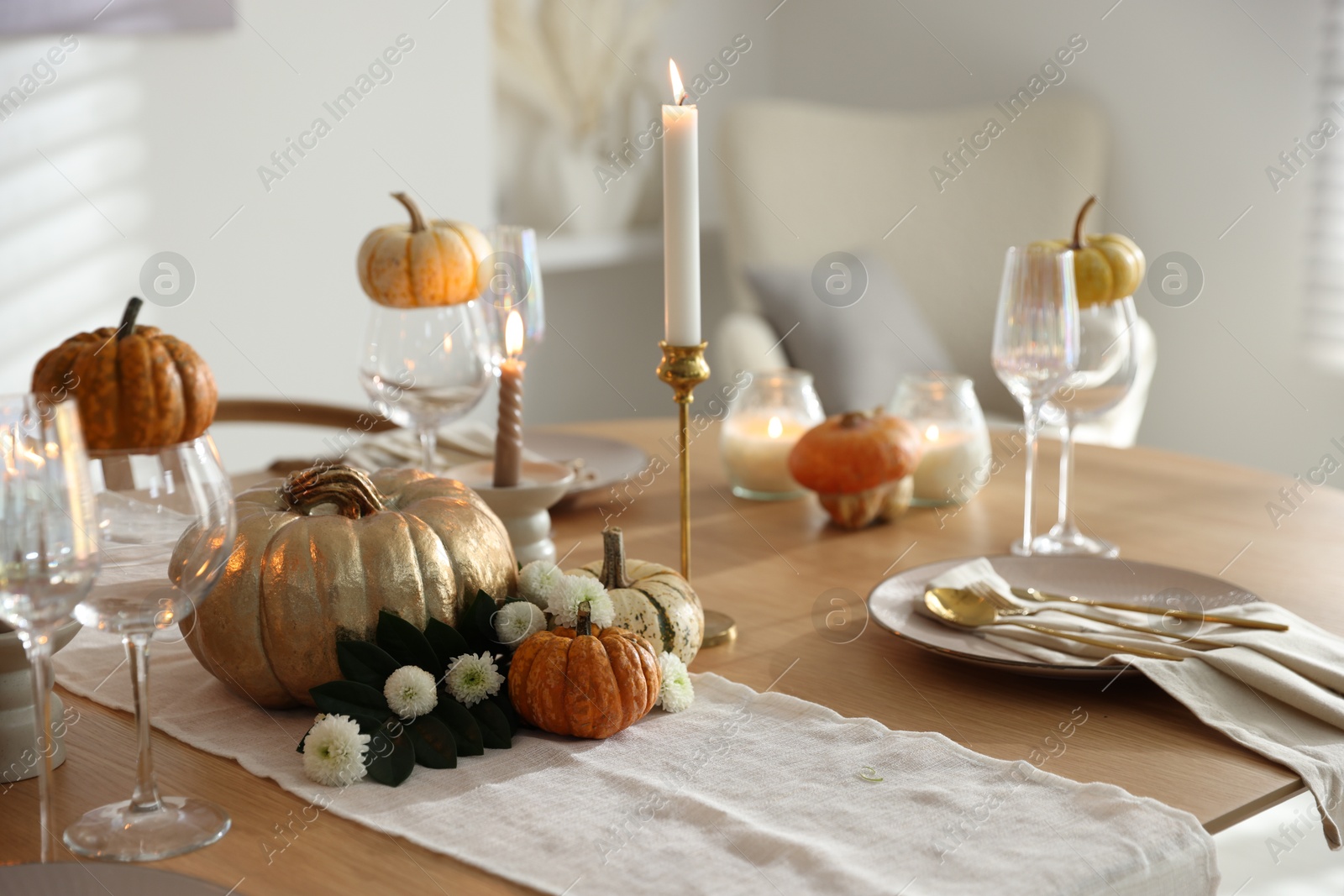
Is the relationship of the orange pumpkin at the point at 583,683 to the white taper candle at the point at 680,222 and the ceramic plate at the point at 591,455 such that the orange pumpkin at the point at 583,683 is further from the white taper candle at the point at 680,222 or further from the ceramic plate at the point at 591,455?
the ceramic plate at the point at 591,455

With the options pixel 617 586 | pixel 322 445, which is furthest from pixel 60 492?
pixel 322 445

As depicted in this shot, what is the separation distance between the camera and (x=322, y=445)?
314cm

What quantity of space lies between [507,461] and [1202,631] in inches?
22.5

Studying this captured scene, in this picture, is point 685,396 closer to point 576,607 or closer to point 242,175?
point 576,607

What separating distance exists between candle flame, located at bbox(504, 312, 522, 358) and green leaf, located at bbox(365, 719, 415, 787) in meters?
0.39

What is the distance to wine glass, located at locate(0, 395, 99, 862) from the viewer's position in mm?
610

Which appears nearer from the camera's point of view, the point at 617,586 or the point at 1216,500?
the point at 617,586

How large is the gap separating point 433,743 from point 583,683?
10cm

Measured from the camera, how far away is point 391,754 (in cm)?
79

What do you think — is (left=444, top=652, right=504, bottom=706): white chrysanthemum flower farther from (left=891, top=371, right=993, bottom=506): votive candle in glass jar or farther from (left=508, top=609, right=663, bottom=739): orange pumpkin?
(left=891, top=371, right=993, bottom=506): votive candle in glass jar

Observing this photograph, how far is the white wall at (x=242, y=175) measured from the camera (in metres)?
2.54

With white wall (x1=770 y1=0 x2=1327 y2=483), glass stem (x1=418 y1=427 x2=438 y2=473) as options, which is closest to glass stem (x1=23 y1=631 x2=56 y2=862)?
glass stem (x1=418 y1=427 x2=438 y2=473)

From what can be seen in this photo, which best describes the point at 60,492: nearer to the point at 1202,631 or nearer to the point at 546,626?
the point at 546,626

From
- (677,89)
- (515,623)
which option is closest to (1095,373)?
(677,89)
